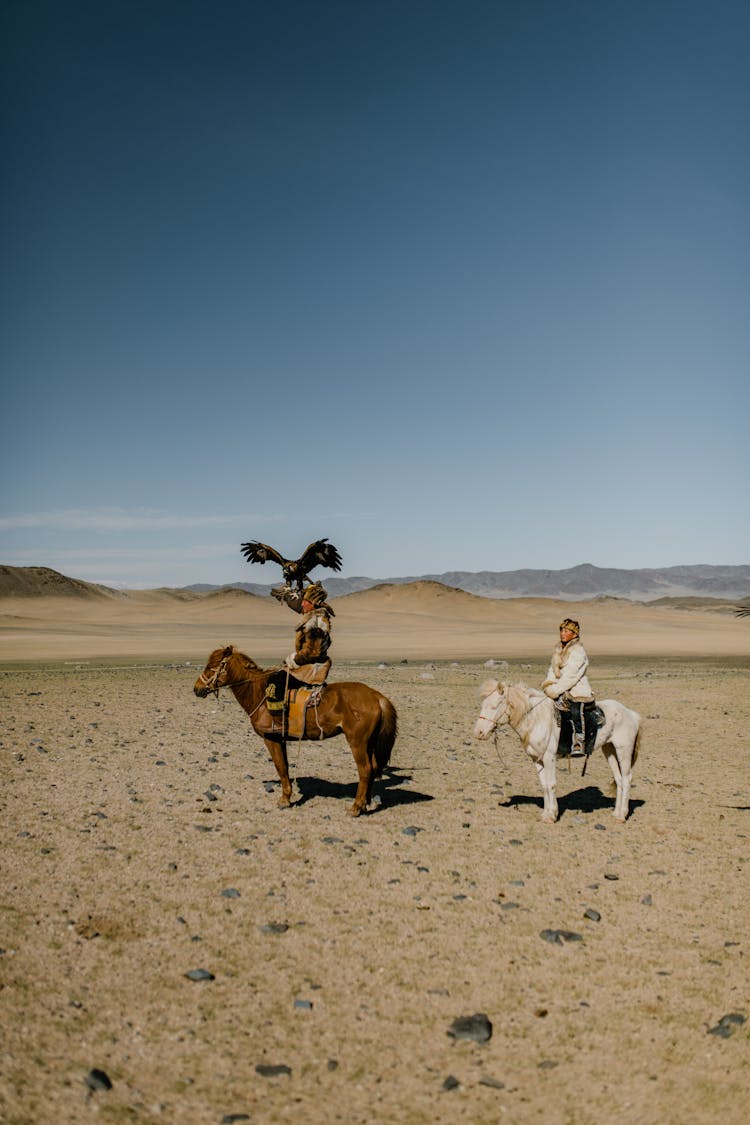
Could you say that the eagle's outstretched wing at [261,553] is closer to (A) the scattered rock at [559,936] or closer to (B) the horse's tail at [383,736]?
(B) the horse's tail at [383,736]

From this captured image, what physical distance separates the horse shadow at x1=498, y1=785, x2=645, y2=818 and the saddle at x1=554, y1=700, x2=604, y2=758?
1148 millimetres

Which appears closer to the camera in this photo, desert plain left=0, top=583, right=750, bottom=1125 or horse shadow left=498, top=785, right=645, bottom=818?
desert plain left=0, top=583, right=750, bottom=1125

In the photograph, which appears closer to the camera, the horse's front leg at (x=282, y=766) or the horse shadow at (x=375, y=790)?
the horse's front leg at (x=282, y=766)

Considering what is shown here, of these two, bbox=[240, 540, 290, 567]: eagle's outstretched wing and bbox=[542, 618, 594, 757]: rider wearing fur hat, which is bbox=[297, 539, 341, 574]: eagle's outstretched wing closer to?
bbox=[240, 540, 290, 567]: eagle's outstretched wing

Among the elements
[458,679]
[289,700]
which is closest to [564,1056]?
[289,700]

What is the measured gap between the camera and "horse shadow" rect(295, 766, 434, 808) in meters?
12.3

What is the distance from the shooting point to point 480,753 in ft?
54.5

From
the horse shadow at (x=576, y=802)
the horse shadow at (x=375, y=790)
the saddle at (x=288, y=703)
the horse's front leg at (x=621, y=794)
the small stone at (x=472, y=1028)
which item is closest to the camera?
the small stone at (x=472, y=1028)

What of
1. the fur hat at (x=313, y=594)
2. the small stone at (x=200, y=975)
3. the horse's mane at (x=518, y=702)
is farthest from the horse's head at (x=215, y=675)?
the small stone at (x=200, y=975)

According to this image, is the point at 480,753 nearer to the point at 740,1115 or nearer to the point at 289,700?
the point at 289,700

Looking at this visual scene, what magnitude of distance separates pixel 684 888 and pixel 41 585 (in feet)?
578

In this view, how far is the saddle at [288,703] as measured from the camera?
37.1ft

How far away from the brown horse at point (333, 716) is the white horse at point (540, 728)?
1371 mm

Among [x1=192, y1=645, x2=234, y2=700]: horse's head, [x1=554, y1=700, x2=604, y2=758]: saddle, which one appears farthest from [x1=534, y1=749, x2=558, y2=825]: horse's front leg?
[x1=192, y1=645, x2=234, y2=700]: horse's head
